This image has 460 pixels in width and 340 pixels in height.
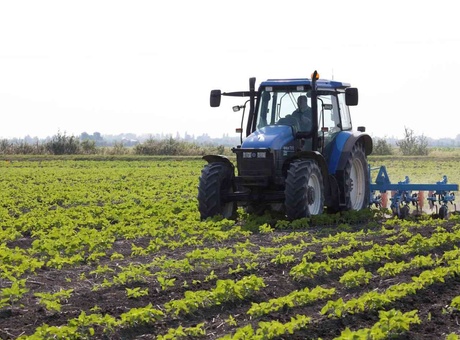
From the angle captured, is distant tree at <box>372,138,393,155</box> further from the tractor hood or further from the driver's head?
the tractor hood

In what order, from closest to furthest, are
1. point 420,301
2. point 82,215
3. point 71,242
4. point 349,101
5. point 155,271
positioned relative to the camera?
point 420,301 < point 155,271 < point 71,242 < point 349,101 < point 82,215

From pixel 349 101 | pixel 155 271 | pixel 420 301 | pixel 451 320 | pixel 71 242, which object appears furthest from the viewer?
pixel 349 101

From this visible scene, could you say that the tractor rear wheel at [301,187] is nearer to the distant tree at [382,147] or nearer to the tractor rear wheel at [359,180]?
the tractor rear wheel at [359,180]

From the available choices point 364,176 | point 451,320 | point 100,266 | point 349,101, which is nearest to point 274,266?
point 100,266

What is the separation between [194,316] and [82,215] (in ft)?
28.2

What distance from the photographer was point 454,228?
44.2ft

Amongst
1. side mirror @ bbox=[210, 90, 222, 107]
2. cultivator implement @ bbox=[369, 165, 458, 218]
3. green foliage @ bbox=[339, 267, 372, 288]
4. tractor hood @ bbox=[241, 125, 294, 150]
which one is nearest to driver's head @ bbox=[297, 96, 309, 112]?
tractor hood @ bbox=[241, 125, 294, 150]

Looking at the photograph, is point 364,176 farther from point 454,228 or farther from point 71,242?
point 71,242

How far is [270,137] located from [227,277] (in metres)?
4.95

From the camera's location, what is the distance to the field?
7324 millimetres

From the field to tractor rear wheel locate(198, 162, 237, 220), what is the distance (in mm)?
443

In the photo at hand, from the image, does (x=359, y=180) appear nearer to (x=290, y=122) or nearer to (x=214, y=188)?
(x=290, y=122)

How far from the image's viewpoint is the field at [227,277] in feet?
24.0

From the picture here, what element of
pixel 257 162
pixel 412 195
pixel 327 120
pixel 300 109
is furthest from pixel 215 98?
pixel 412 195
